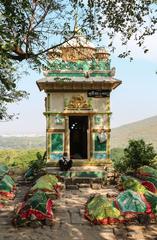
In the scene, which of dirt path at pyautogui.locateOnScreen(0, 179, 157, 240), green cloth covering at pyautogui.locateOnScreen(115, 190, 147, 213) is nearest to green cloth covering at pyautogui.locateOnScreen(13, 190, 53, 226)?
dirt path at pyautogui.locateOnScreen(0, 179, 157, 240)

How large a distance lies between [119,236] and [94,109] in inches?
406

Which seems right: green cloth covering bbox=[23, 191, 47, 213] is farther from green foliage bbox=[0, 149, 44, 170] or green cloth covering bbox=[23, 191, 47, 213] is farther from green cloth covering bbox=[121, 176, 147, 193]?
green foliage bbox=[0, 149, 44, 170]

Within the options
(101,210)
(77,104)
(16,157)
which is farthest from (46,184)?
(16,157)

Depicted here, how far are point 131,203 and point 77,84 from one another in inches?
352

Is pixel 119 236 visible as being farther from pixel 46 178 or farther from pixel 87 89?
pixel 87 89

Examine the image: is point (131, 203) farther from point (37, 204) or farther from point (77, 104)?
point (77, 104)

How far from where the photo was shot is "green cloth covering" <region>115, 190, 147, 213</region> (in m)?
12.4

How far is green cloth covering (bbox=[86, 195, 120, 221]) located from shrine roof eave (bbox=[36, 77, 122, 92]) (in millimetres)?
8399

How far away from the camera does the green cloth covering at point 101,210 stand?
12133 millimetres

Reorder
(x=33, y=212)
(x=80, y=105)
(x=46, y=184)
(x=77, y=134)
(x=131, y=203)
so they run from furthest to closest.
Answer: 1. (x=77, y=134)
2. (x=80, y=105)
3. (x=46, y=184)
4. (x=131, y=203)
5. (x=33, y=212)

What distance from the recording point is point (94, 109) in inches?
805

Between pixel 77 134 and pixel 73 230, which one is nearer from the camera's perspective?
pixel 73 230

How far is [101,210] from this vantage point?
12.2 m

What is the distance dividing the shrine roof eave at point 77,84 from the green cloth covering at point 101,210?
27.6ft
